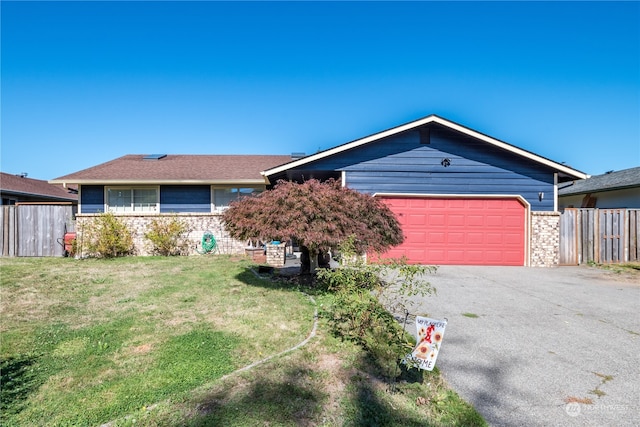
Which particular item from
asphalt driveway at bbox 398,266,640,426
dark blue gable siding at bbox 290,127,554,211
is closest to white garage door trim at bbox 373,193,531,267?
dark blue gable siding at bbox 290,127,554,211

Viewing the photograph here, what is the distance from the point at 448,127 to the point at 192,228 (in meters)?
10.1

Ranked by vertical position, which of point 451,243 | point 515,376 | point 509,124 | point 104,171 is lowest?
point 515,376

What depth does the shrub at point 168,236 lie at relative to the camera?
39.2 feet

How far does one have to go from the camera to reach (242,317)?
197 inches

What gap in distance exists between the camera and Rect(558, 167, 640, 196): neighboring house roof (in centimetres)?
1447

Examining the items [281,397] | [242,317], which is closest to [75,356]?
[242,317]

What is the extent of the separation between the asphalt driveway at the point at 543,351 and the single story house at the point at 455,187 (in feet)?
10.2

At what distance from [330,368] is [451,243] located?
343 inches

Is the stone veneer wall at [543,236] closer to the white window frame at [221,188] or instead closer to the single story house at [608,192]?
the single story house at [608,192]

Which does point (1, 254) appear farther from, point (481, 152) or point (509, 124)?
point (509, 124)

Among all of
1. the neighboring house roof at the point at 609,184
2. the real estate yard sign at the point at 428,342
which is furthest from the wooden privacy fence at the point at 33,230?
the neighboring house roof at the point at 609,184

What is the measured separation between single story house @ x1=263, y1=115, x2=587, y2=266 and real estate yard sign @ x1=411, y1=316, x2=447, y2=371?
26.1 ft

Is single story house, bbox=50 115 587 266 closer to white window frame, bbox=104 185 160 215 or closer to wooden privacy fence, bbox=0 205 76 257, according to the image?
Answer: white window frame, bbox=104 185 160 215

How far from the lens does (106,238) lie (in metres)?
11.4
